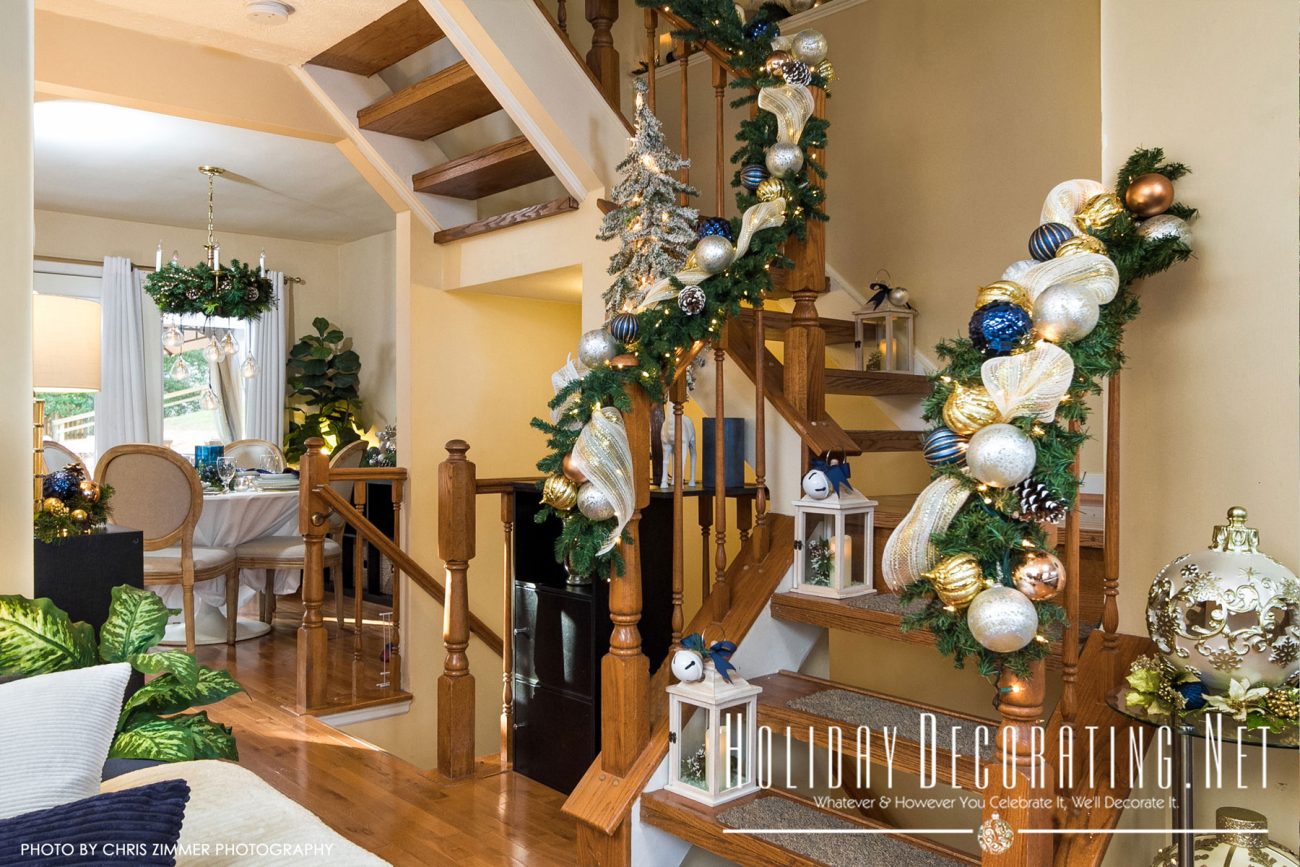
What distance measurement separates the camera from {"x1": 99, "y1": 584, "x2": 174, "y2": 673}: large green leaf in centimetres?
168

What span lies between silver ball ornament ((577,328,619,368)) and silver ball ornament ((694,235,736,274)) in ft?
0.92

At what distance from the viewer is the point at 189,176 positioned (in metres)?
5.87

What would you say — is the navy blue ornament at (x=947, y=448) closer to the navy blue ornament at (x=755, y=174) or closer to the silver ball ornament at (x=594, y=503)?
the silver ball ornament at (x=594, y=503)

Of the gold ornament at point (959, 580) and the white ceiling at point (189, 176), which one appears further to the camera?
the white ceiling at point (189, 176)

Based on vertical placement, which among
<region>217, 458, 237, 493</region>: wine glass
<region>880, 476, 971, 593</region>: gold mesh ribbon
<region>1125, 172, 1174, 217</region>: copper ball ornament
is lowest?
<region>217, 458, 237, 493</region>: wine glass

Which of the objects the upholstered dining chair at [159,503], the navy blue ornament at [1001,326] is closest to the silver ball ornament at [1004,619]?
the navy blue ornament at [1001,326]

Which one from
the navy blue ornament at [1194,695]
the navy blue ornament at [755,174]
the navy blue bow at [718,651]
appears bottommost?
the navy blue bow at [718,651]

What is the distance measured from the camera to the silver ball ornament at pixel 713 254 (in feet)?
7.60

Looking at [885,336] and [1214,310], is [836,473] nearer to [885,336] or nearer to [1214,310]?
[1214,310]

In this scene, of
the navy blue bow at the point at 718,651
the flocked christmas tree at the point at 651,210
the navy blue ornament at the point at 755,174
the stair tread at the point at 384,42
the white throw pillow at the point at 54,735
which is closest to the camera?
the white throw pillow at the point at 54,735

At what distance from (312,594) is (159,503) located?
139cm

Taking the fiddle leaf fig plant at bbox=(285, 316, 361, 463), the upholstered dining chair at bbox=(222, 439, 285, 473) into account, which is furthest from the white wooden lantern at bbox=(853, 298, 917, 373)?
the fiddle leaf fig plant at bbox=(285, 316, 361, 463)

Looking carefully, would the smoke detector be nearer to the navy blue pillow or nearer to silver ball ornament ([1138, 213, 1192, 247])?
silver ball ornament ([1138, 213, 1192, 247])

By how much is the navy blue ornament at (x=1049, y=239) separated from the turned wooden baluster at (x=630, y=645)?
2.94 feet
